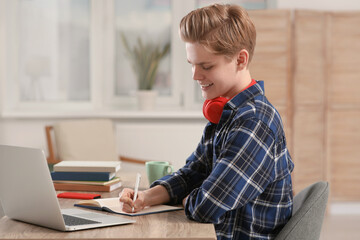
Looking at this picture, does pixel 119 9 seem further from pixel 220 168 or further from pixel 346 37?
pixel 220 168

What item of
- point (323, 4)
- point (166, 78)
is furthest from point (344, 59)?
point (166, 78)

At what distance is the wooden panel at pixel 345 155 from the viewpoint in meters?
4.29

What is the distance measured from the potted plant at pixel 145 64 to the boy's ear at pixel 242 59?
284 cm

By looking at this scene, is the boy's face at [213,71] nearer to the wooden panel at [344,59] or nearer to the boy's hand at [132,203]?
the boy's hand at [132,203]

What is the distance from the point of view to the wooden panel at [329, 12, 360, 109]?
4.21 meters

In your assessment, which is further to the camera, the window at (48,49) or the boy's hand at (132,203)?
the window at (48,49)

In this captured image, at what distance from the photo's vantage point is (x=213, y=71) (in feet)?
4.73

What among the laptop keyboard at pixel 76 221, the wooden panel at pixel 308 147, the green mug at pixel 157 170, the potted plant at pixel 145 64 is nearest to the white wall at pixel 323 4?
the wooden panel at pixel 308 147

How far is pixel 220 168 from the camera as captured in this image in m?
1.33

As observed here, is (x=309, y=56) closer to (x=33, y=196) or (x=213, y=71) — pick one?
(x=213, y=71)

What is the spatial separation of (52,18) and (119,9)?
586 mm

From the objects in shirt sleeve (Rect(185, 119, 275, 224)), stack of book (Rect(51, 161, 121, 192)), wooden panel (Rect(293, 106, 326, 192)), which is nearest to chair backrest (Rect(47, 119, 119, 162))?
wooden panel (Rect(293, 106, 326, 192))

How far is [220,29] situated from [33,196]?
673 millimetres

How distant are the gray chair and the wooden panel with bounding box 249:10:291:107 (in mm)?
2609
